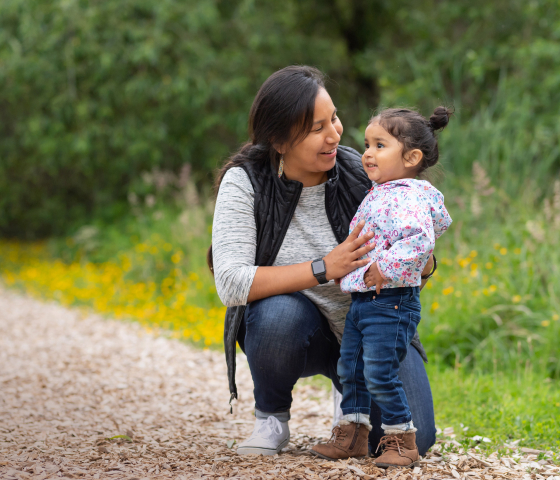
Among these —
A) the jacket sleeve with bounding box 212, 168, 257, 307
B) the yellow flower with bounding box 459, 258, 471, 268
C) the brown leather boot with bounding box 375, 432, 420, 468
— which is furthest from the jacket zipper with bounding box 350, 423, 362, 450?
the yellow flower with bounding box 459, 258, 471, 268

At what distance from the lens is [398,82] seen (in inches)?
275

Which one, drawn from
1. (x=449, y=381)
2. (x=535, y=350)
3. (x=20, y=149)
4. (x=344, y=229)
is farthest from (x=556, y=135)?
(x=20, y=149)

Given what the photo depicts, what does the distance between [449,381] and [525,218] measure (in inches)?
60.6

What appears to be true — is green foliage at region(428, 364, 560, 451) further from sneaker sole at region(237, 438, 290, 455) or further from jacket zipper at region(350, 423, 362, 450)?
sneaker sole at region(237, 438, 290, 455)

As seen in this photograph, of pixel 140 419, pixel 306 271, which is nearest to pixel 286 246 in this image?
pixel 306 271

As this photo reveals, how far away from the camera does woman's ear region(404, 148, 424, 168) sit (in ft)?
6.88

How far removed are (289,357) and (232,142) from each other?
6.44 m

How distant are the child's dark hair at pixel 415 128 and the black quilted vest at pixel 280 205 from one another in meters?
0.32

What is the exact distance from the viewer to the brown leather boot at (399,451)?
200cm

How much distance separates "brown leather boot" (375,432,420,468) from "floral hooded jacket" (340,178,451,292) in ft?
1.60

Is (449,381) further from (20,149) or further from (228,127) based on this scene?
(20,149)

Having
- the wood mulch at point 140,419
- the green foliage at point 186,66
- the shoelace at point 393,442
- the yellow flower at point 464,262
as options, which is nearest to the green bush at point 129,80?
the green foliage at point 186,66

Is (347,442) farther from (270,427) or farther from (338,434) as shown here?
(270,427)

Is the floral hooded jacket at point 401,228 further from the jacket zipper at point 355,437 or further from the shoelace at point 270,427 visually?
the shoelace at point 270,427
